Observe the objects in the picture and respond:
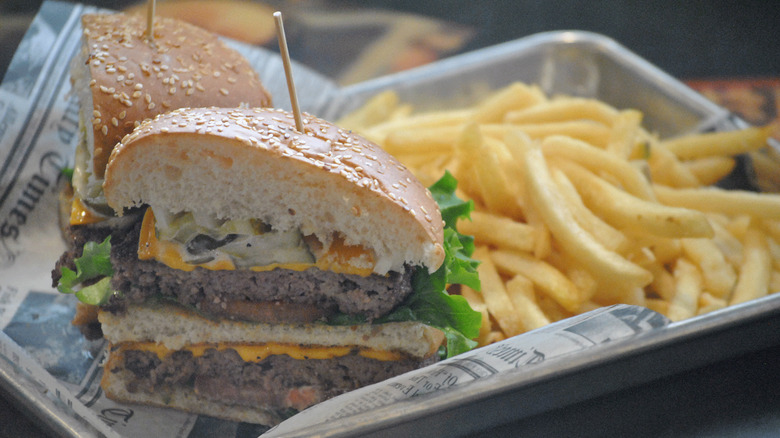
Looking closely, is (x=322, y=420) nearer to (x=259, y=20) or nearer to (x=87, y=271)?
(x=87, y=271)

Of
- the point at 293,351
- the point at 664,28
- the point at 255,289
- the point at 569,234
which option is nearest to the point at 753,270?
the point at 569,234

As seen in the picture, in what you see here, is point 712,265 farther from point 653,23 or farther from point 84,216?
point 653,23

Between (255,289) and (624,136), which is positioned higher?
(624,136)

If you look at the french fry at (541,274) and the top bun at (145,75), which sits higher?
the top bun at (145,75)

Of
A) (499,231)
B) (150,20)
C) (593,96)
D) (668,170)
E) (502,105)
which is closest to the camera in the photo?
(150,20)

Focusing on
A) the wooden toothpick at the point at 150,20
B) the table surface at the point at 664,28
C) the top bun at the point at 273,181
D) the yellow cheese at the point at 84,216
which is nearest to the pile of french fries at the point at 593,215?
the top bun at the point at 273,181

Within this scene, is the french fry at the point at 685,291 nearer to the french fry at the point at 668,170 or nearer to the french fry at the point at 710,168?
the french fry at the point at 668,170
